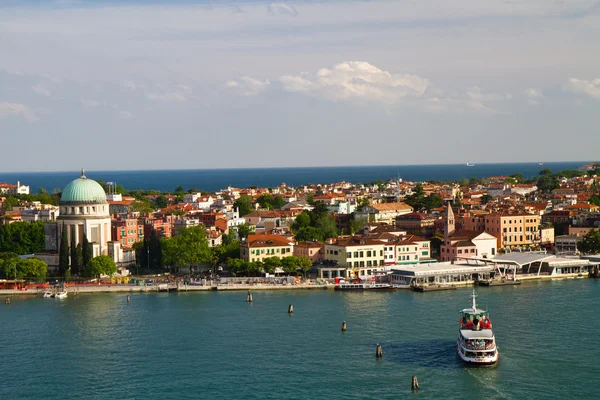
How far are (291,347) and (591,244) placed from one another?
22867 millimetres

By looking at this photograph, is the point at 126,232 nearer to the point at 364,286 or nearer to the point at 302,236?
the point at 302,236

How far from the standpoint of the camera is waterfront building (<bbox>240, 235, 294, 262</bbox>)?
38688 mm

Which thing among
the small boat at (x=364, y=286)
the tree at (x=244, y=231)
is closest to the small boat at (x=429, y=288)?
the small boat at (x=364, y=286)

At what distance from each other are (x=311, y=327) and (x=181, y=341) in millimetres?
3874

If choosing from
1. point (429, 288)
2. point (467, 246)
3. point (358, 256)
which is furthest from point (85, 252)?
point (467, 246)

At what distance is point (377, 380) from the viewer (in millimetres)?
20188

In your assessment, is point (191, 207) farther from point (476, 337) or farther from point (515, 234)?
point (476, 337)

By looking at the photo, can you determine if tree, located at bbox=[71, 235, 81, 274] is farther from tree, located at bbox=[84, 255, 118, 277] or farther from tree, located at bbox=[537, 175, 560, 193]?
tree, located at bbox=[537, 175, 560, 193]

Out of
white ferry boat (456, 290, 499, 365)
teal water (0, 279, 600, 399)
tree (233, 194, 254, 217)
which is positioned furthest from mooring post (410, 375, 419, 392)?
tree (233, 194, 254, 217)

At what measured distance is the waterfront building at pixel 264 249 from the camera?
127ft

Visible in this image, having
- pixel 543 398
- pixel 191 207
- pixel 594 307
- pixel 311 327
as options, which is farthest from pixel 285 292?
pixel 191 207

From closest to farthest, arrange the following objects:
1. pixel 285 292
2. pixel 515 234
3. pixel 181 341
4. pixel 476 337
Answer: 1. pixel 476 337
2. pixel 181 341
3. pixel 285 292
4. pixel 515 234

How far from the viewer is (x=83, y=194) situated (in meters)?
40.4

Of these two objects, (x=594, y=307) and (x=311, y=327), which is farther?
(x=594, y=307)
